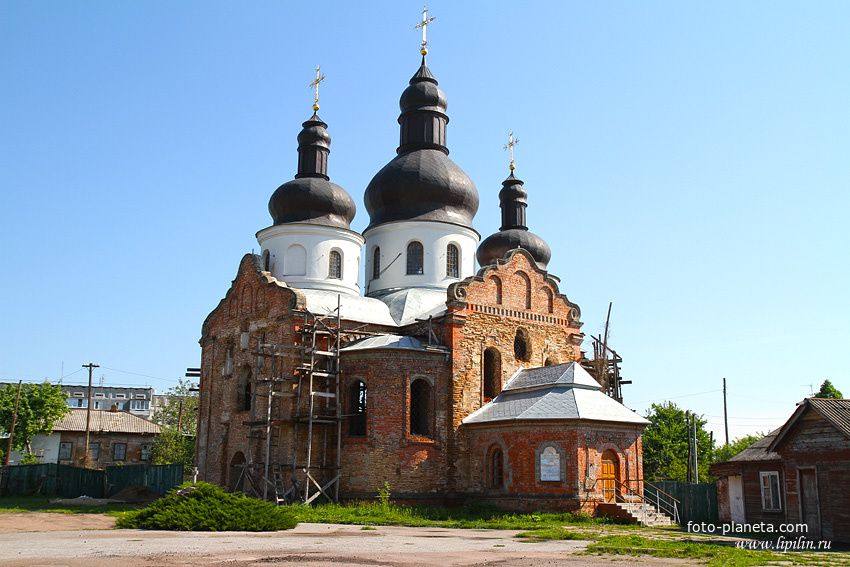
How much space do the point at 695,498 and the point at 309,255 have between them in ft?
54.4

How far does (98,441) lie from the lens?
5016 centimetres

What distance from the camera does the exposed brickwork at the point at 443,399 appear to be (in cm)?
2552

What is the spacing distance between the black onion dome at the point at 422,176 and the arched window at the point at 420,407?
7.50 meters

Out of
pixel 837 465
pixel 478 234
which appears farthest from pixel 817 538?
pixel 478 234

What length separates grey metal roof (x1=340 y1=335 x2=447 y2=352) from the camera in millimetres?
27422

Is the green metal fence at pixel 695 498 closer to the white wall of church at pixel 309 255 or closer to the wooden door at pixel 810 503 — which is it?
the wooden door at pixel 810 503

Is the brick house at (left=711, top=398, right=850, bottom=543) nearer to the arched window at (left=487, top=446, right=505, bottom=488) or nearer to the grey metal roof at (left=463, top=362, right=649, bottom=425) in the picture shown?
the grey metal roof at (left=463, top=362, right=649, bottom=425)

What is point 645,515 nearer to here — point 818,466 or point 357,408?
point 818,466

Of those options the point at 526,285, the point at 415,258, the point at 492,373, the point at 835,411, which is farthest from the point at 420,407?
Result: the point at 835,411

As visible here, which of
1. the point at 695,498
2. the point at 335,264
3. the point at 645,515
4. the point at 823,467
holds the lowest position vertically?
the point at 645,515

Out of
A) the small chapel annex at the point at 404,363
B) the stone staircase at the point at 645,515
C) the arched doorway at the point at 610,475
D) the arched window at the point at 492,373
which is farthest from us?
the arched window at the point at 492,373

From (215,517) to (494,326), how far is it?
13.6 m

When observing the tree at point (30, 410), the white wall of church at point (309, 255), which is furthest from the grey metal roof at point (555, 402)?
the tree at point (30, 410)

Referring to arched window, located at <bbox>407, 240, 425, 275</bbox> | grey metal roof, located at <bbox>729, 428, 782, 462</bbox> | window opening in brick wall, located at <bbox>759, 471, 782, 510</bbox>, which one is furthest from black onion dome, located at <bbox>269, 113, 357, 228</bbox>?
window opening in brick wall, located at <bbox>759, 471, 782, 510</bbox>
